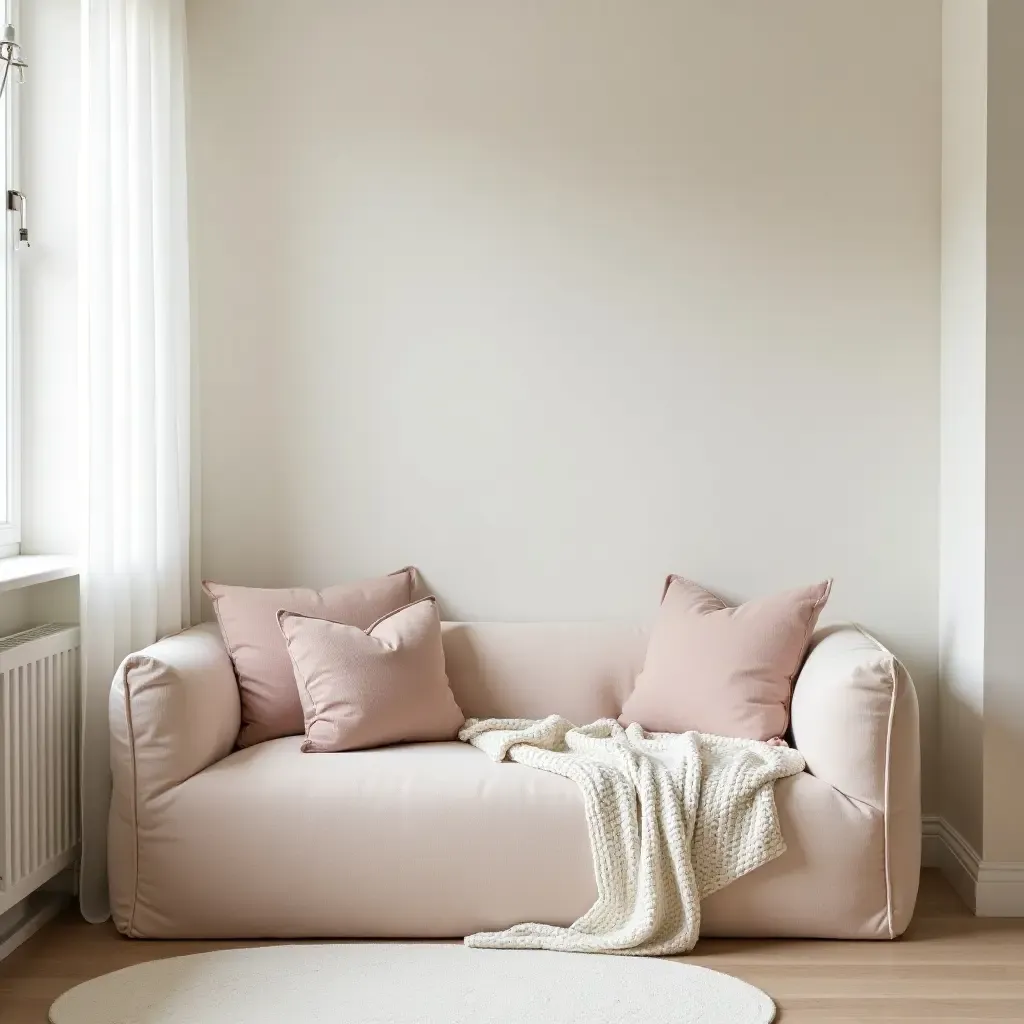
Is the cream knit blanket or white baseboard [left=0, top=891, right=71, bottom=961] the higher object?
the cream knit blanket

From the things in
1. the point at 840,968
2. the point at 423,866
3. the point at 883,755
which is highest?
the point at 883,755

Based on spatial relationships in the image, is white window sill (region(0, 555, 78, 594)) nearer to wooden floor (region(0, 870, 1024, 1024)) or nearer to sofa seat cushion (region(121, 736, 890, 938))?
sofa seat cushion (region(121, 736, 890, 938))

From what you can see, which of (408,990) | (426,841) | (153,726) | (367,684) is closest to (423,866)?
(426,841)

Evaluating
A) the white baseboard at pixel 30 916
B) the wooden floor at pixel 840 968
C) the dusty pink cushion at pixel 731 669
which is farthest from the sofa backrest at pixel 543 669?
the white baseboard at pixel 30 916

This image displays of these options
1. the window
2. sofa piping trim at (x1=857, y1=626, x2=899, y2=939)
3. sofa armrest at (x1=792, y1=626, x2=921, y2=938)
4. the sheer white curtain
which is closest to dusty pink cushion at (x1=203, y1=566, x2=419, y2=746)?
the sheer white curtain

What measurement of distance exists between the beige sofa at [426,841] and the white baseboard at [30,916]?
0.23 meters

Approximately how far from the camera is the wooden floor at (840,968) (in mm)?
2268

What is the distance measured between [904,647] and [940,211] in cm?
130

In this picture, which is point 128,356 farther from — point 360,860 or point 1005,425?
point 1005,425

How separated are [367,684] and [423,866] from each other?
1.60ft

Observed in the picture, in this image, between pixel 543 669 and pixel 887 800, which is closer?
pixel 887 800

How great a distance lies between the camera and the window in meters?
2.94

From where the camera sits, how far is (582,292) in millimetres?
3357

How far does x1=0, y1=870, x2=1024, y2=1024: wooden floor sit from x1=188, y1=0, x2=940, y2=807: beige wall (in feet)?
2.54
